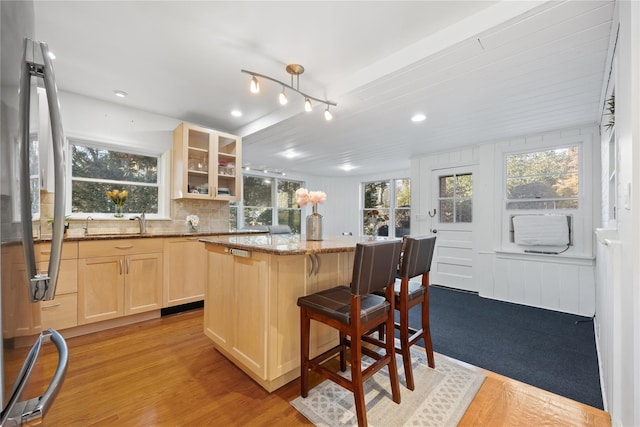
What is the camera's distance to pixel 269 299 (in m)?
1.67

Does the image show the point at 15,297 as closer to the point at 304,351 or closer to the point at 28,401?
the point at 28,401

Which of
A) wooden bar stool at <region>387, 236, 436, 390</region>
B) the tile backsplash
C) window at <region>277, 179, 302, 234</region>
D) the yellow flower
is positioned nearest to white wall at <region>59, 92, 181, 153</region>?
the yellow flower

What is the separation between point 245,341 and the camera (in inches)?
72.8

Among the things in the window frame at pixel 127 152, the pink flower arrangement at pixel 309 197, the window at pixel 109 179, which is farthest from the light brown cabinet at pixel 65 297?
the pink flower arrangement at pixel 309 197

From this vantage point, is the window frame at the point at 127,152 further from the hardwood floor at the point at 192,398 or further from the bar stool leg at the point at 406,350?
the bar stool leg at the point at 406,350

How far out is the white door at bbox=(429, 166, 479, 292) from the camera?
4391mm

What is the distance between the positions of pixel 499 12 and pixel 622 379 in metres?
2.08

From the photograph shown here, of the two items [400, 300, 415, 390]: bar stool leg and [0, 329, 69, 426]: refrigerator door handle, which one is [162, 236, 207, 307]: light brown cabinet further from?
[0, 329, 69, 426]: refrigerator door handle

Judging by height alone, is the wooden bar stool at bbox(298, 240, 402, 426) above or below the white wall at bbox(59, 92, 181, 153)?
below

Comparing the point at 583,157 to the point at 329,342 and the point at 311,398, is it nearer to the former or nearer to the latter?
the point at 329,342

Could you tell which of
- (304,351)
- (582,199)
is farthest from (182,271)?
(582,199)

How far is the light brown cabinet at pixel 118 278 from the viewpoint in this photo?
2559 mm

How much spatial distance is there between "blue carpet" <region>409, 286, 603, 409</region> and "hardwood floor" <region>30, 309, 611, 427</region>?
24cm

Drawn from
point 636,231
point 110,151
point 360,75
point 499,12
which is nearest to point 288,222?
point 110,151
